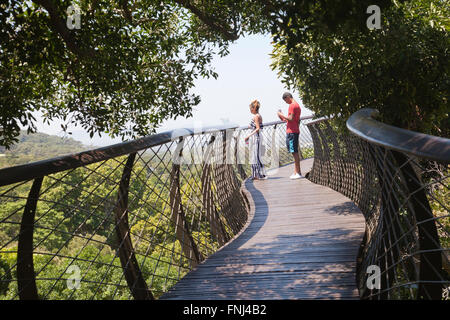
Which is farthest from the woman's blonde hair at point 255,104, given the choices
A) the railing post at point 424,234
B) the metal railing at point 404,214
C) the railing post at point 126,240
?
the railing post at point 424,234

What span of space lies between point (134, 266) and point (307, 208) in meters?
3.56

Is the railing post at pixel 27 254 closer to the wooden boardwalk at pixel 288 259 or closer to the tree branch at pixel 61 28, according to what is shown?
the wooden boardwalk at pixel 288 259

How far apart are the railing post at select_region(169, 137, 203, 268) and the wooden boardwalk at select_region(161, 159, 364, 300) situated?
193mm

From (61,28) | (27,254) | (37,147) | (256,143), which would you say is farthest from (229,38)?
Result: (37,147)

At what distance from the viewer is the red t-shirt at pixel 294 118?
27.8 feet

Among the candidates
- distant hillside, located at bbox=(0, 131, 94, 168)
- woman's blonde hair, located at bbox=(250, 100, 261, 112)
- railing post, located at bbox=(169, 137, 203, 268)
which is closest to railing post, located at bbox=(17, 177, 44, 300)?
railing post, located at bbox=(169, 137, 203, 268)

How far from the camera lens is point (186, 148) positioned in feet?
14.5

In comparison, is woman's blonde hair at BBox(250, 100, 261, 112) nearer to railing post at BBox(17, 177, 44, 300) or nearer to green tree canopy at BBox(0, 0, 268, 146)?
green tree canopy at BBox(0, 0, 268, 146)

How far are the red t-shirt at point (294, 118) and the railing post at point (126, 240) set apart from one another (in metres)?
5.85

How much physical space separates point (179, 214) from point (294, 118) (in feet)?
16.0

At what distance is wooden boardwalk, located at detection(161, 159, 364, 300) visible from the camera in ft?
10.0

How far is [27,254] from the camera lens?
189 cm

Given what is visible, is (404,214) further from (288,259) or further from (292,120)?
(292,120)
